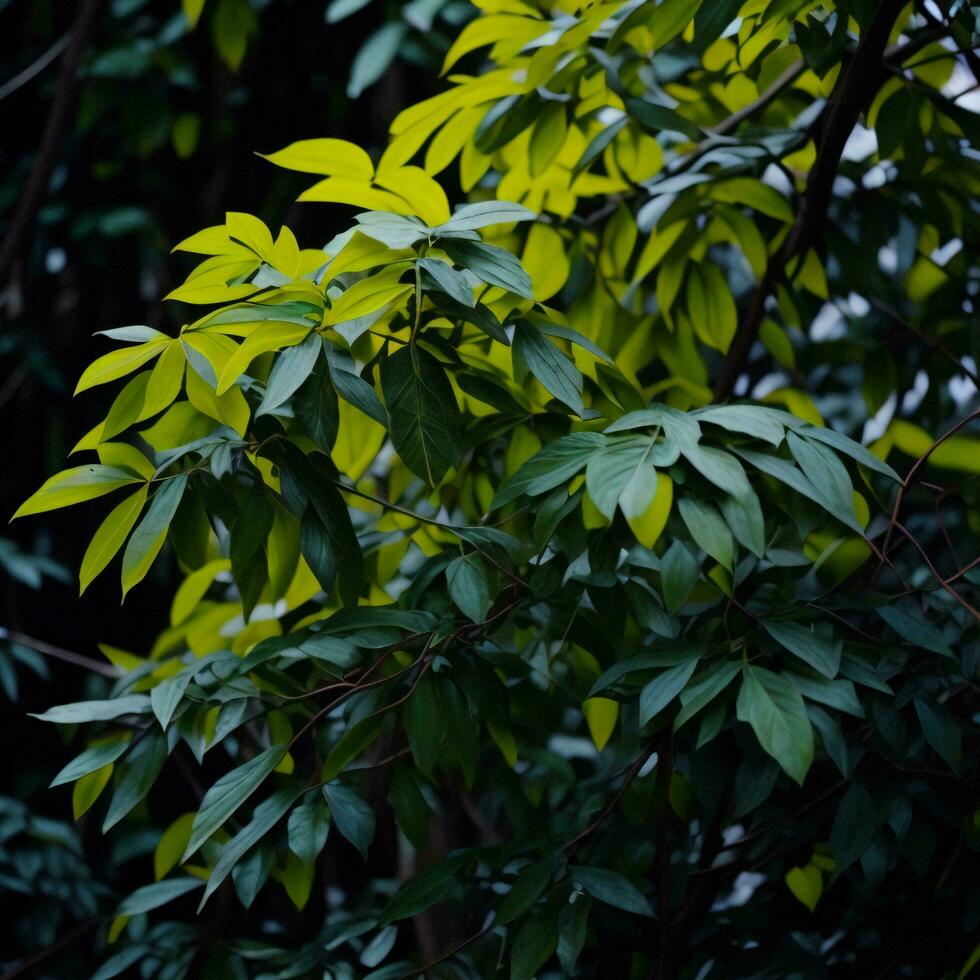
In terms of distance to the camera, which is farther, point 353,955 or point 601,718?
point 353,955

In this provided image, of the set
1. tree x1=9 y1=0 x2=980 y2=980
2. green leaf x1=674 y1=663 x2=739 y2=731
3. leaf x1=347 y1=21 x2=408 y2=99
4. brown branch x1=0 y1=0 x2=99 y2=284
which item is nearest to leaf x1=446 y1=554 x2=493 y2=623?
tree x1=9 y1=0 x2=980 y2=980

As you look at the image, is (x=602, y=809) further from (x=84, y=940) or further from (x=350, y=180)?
(x=84, y=940)

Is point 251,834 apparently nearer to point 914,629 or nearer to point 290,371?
point 290,371

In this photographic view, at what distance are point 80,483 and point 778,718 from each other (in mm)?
353

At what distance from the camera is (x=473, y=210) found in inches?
21.2

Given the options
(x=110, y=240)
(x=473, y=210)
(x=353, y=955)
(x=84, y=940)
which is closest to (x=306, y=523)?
(x=473, y=210)

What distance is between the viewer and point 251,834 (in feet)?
1.84

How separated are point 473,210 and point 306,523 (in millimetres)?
181

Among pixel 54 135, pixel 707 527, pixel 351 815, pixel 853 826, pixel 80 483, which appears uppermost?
pixel 54 135

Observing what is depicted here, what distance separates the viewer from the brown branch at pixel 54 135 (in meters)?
1.24

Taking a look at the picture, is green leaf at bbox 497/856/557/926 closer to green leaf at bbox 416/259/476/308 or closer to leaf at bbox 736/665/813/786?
leaf at bbox 736/665/813/786

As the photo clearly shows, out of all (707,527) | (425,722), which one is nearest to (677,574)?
(707,527)

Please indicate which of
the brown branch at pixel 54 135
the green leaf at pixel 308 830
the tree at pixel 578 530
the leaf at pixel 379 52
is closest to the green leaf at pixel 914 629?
the tree at pixel 578 530

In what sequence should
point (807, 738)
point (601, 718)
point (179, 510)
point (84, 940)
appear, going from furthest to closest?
1. point (84, 940)
2. point (601, 718)
3. point (179, 510)
4. point (807, 738)
